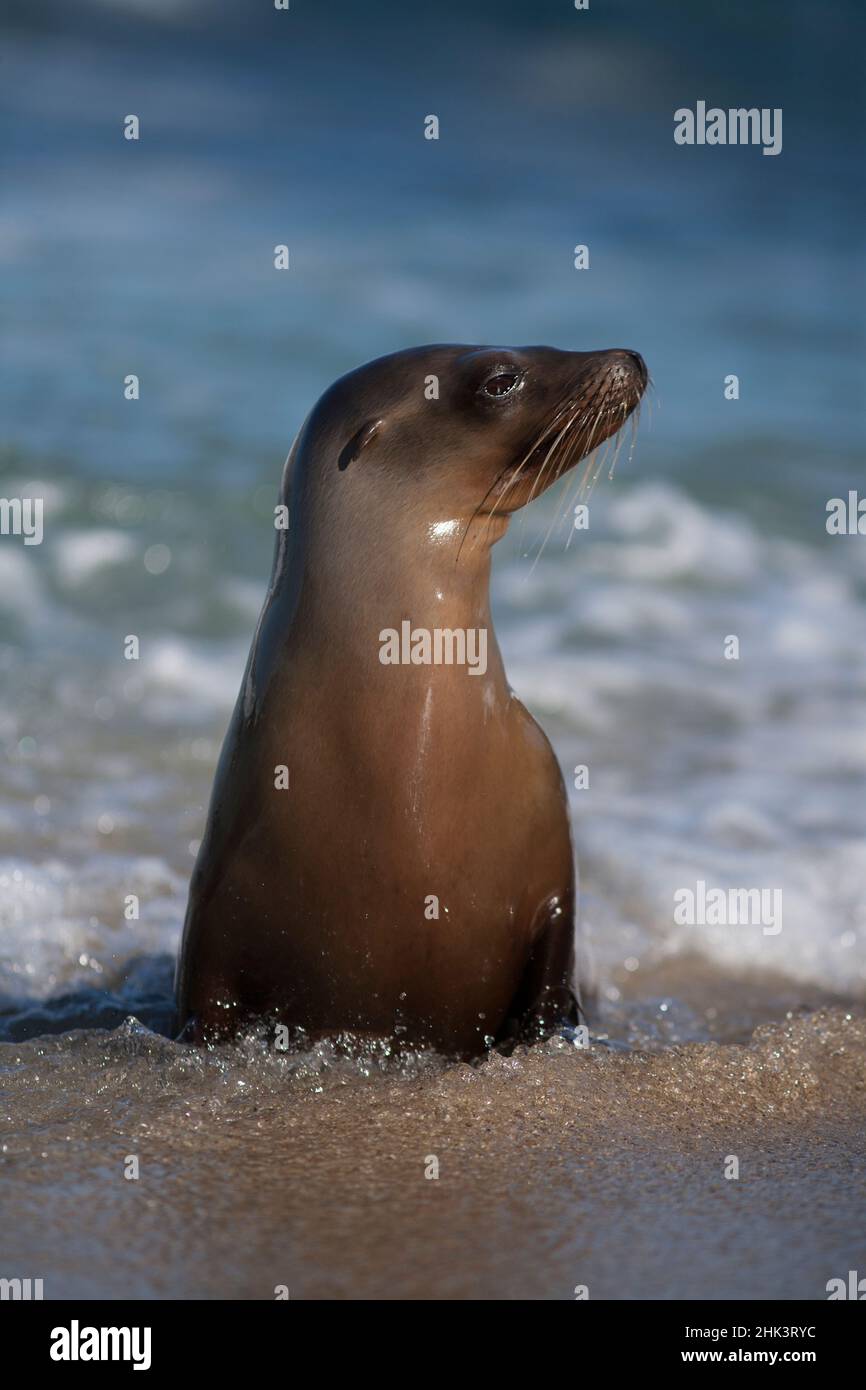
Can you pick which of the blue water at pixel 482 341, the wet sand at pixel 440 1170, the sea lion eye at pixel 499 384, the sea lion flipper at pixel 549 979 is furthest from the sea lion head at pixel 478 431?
the blue water at pixel 482 341

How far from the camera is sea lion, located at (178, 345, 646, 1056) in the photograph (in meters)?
3.81

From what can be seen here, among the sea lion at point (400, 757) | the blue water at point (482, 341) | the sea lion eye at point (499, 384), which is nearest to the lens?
the sea lion at point (400, 757)

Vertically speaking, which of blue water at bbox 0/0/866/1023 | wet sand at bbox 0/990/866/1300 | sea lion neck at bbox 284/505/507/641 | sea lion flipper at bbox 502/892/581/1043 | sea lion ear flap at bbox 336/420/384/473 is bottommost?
wet sand at bbox 0/990/866/1300

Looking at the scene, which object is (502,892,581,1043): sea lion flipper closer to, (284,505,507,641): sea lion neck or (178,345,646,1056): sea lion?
(178,345,646,1056): sea lion

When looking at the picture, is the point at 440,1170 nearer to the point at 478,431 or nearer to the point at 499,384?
the point at 478,431

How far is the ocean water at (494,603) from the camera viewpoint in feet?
9.90

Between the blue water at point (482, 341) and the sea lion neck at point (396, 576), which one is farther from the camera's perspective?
the blue water at point (482, 341)

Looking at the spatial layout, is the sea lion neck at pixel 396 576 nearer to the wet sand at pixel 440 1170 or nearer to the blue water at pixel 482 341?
the wet sand at pixel 440 1170

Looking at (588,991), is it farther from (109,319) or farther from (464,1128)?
(109,319)

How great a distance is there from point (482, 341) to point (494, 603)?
14.3 feet

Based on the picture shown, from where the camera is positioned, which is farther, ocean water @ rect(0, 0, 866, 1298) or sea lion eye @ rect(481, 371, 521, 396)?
sea lion eye @ rect(481, 371, 521, 396)

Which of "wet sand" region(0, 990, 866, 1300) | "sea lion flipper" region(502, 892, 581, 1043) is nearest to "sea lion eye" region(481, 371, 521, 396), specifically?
"sea lion flipper" region(502, 892, 581, 1043)

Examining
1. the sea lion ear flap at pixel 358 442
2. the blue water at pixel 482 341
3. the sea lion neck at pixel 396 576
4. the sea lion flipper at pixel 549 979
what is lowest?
the sea lion flipper at pixel 549 979

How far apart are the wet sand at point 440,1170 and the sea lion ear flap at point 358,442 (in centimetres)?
138
